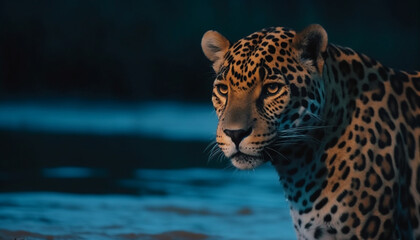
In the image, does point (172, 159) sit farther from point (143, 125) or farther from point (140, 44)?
point (140, 44)

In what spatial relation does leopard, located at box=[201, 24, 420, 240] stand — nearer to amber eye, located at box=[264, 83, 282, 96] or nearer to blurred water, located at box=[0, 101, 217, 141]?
amber eye, located at box=[264, 83, 282, 96]

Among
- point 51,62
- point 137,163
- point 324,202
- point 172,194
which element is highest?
point 51,62

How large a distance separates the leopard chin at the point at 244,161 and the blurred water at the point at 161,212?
12.4 ft

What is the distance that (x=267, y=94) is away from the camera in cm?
562

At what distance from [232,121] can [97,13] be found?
19958mm

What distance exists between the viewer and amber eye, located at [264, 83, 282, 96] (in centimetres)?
561

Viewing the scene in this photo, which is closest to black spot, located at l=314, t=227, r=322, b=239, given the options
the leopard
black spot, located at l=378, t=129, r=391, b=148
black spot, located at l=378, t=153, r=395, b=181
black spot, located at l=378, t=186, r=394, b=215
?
the leopard

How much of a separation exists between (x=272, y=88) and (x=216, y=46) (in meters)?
0.57

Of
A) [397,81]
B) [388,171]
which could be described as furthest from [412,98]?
[388,171]

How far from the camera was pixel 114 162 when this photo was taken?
13.7m

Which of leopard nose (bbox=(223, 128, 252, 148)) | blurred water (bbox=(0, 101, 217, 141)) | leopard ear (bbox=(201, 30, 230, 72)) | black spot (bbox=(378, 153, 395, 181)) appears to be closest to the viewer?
leopard nose (bbox=(223, 128, 252, 148))

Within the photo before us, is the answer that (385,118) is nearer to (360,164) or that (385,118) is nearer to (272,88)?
(360,164)

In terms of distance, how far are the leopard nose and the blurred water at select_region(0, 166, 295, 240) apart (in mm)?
3837

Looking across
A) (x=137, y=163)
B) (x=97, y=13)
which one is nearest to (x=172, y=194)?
(x=137, y=163)
